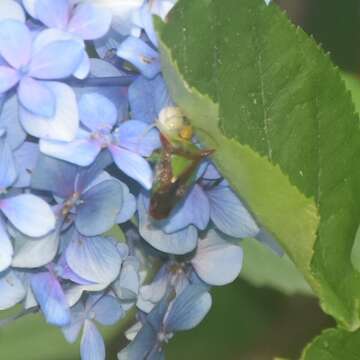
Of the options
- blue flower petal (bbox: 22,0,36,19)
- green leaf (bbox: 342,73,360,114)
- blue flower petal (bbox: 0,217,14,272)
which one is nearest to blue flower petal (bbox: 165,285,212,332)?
blue flower petal (bbox: 0,217,14,272)

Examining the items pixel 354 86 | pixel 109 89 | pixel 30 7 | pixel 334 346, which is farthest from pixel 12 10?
pixel 354 86

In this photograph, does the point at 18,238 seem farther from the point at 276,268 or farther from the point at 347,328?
the point at 276,268

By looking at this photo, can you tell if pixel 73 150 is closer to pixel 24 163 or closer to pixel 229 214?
pixel 24 163

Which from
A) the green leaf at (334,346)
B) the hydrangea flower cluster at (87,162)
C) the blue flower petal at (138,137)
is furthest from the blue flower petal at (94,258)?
the green leaf at (334,346)

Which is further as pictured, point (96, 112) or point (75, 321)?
point (75, 321)

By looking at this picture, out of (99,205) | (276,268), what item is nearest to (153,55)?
(99,205)

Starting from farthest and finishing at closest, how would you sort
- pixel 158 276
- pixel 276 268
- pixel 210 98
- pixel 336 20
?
1. pixel 336 20
2. pixel 276 268
3. pixel 158 276
4. pixel 210 98

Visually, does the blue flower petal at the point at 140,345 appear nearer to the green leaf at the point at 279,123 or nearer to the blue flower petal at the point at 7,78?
the green leaf at the point at 279,123
